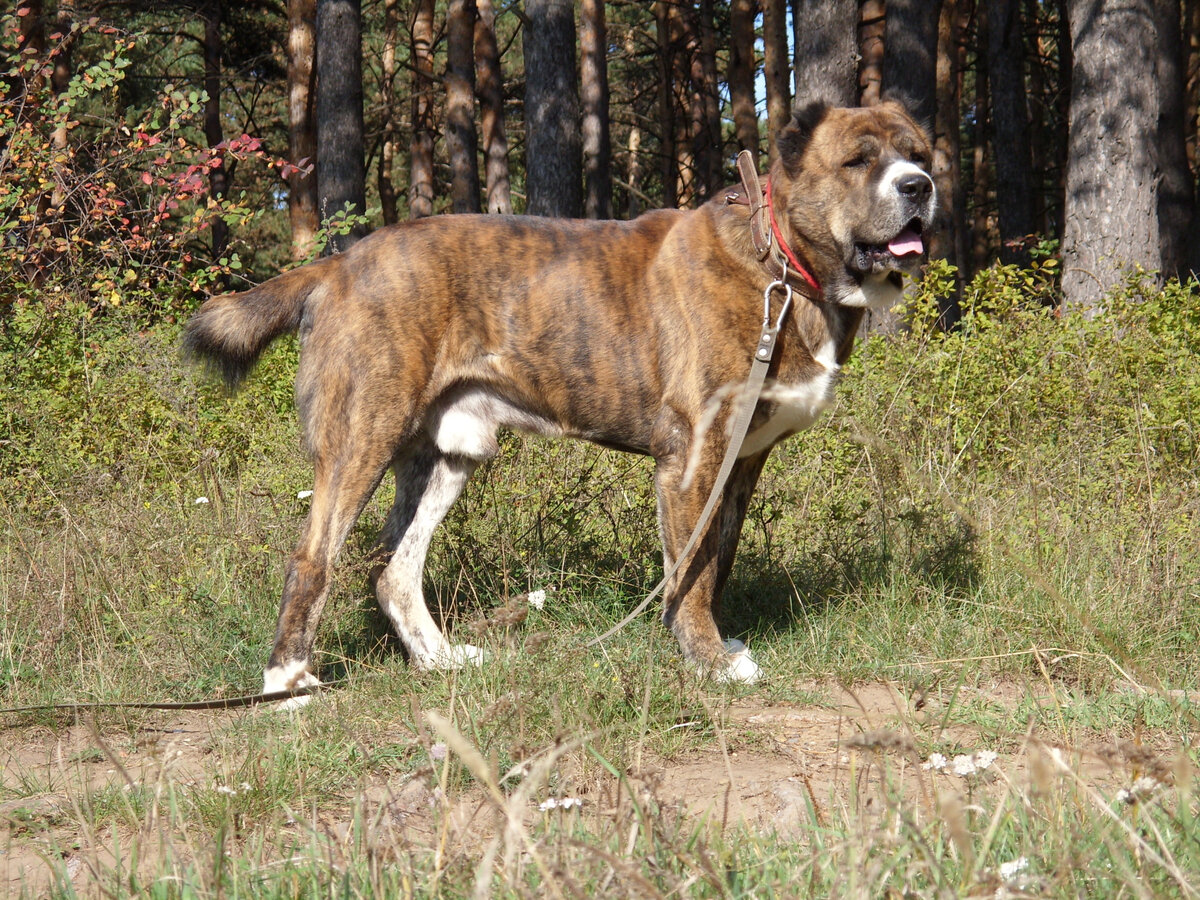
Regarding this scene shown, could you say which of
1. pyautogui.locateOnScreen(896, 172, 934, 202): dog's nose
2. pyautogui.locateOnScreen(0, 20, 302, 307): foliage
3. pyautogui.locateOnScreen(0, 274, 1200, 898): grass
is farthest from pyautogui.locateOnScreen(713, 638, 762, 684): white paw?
pyautogui.locateOnScreen(0, 20, 302, 307): foliage

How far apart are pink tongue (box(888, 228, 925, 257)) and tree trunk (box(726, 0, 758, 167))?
14335 mm

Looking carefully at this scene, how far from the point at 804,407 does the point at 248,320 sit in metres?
2.17

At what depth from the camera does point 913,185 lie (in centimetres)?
416

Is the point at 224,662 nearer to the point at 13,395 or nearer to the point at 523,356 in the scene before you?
the point at 523,356

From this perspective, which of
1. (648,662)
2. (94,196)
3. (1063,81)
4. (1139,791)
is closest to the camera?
(1139,791)

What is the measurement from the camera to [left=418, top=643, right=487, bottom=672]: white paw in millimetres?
4105

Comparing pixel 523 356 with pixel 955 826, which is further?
pixel 523 356

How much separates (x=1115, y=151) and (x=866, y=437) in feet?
27.0

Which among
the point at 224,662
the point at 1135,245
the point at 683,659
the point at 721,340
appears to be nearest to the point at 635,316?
the point at 721,340

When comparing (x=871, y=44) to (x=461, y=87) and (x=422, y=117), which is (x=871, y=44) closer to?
(x=461, y=87)

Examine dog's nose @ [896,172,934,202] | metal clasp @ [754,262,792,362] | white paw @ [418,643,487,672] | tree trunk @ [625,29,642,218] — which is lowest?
white paw @ [418,643,487,672]

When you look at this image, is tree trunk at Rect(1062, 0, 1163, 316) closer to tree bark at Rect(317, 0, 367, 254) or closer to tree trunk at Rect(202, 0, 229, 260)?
tree bark at Rect(317, 0, 367, 254)

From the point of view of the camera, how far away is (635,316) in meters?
4.54

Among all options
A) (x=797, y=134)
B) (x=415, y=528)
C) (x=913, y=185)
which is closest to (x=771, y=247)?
(x=797, y=134)
